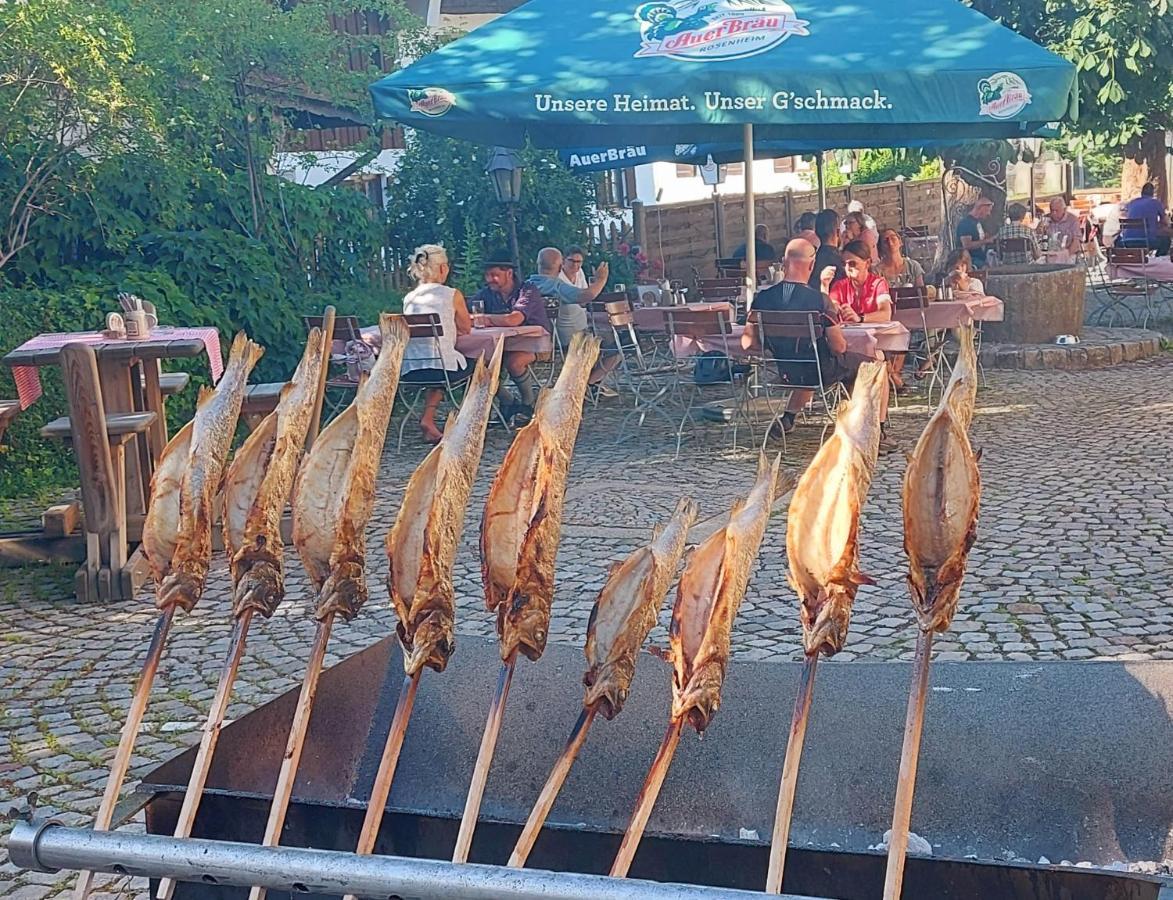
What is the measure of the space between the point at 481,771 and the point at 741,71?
7928mm

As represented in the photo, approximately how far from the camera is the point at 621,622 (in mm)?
2232

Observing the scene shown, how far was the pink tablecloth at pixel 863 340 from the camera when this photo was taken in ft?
31.1

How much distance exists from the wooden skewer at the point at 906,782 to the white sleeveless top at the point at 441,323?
27.7 feet

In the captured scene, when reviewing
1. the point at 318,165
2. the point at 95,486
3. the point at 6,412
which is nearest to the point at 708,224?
the point at 318,165

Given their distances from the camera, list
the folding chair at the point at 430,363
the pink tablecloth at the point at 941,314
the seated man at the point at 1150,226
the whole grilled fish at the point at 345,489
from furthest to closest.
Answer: the seated man at the point at 1150,226 < the pink tablecloth at the point at 941,314 < the folding chair at the point at 430,363 < the whole grilled fish at the point at 345,489

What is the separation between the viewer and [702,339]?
10.1m

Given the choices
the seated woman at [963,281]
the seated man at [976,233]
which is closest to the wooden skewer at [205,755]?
the seated woman at [963,281]

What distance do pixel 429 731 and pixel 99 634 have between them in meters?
3.57

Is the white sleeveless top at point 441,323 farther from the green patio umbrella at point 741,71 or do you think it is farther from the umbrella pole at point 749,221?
the umbrella pole at point 749,221

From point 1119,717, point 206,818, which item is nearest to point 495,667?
point 206,818

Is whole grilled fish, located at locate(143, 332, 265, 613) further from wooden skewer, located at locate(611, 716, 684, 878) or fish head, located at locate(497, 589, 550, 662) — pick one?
wooden skewer, located at locate(611, 716, 684, 878)

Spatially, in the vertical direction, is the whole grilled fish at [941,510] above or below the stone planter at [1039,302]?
above

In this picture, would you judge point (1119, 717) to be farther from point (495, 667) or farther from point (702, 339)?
point (702, 339)

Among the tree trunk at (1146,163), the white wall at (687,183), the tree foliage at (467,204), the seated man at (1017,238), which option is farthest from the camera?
the white wall at (687,183)
